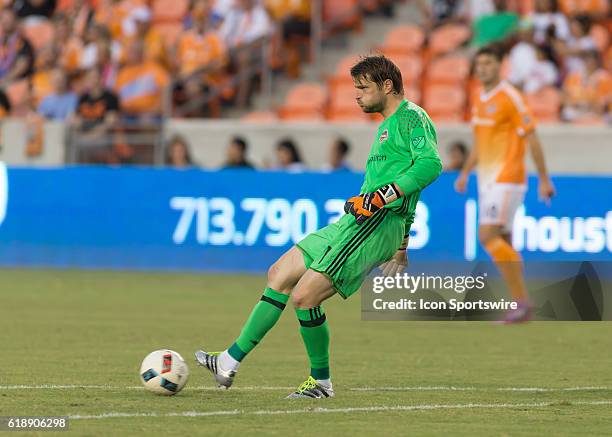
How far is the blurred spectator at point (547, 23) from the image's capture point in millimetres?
21359

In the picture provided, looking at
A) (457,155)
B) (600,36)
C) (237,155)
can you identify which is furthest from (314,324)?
(600,36)

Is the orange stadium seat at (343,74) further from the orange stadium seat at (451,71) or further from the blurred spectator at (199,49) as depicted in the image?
the blurred spectator at (199,49)

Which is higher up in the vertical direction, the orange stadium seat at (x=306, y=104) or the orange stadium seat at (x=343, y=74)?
the orange stadium seat at (x=343, y=74)

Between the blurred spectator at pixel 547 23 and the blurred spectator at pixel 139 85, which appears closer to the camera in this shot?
the blurred spectator at pixel 547 23

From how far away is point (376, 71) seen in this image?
8352 mm

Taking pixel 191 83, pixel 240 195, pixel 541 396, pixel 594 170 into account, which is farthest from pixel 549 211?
pixel 541 396

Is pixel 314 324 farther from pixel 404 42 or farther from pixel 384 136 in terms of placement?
pixel 404 42

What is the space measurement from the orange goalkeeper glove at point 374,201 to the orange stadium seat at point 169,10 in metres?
16.6

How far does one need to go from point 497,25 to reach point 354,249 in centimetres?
1348

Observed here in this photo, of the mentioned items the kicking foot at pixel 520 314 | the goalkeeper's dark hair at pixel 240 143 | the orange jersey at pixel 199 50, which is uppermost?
the orange jersey at pixel 199 50

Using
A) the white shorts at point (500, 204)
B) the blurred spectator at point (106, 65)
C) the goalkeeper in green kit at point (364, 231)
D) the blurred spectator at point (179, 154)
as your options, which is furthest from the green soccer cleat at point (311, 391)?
the blurred spectator at point (106, 65)

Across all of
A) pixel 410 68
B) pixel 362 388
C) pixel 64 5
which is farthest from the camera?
pixel 64 5

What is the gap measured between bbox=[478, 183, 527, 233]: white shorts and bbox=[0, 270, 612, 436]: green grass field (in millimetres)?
980

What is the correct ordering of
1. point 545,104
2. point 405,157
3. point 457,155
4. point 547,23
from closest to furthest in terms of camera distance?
point 405,157
point 457,155
point 545,104
point 547,23
